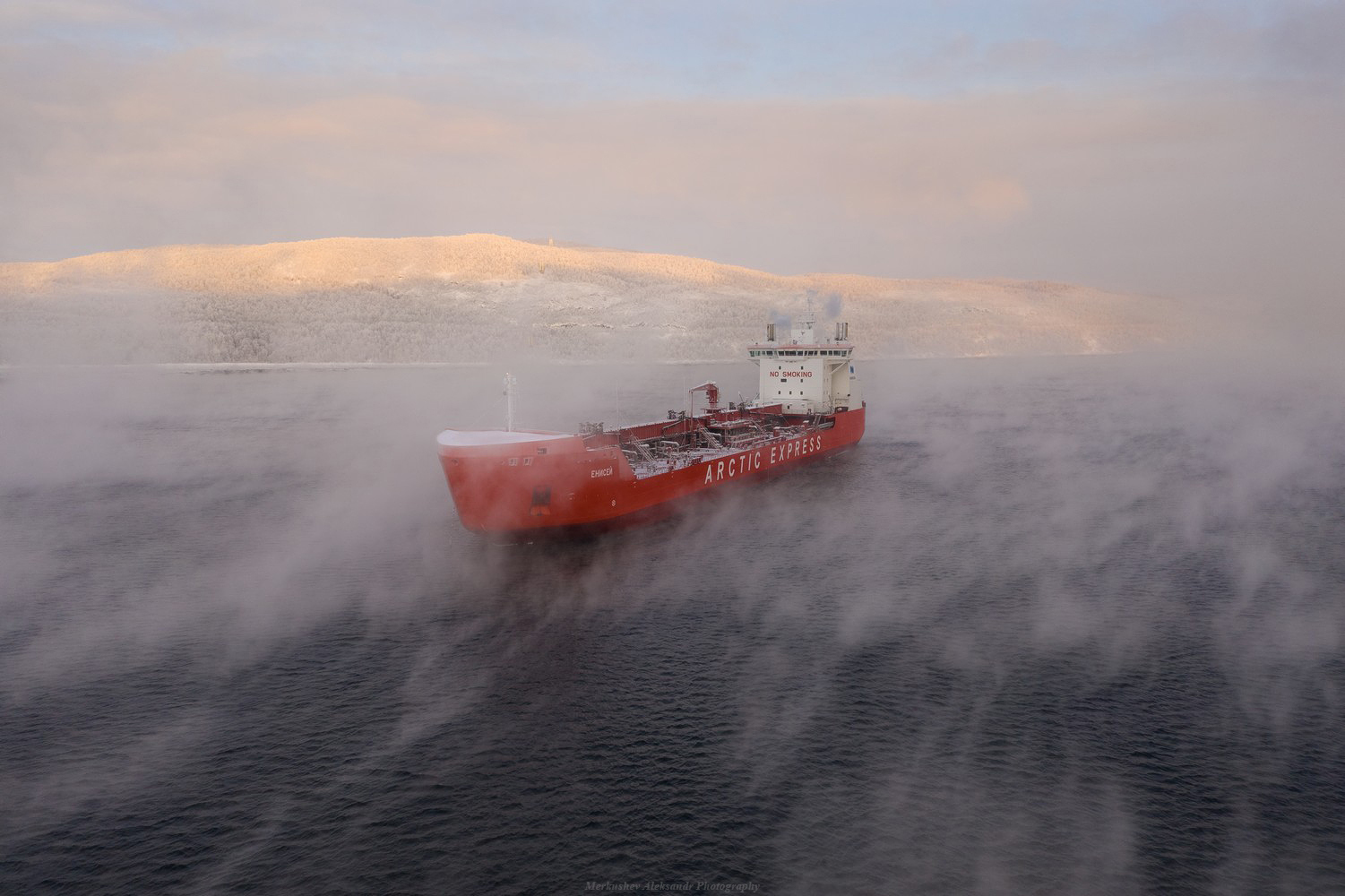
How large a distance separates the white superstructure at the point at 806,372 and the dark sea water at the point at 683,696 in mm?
23706

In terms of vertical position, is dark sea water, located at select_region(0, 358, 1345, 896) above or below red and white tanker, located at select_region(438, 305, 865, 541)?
below

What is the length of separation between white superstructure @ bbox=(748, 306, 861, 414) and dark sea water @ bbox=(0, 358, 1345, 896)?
23.7 meters

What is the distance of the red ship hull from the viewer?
133ft

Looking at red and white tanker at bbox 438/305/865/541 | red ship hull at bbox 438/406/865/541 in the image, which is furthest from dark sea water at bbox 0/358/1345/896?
red and white tanker at bbox 438/305/865/541

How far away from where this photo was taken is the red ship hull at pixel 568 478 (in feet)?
133

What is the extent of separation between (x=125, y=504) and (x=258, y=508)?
940 cm

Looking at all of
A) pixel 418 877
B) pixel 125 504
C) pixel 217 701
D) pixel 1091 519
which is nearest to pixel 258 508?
pixel 125 504

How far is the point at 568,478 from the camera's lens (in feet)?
139

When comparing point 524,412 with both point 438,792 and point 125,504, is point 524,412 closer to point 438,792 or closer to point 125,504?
point 125,504

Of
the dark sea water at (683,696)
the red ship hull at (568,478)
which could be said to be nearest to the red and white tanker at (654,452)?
the red ship hull at (568,478)

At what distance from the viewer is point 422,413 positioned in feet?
345

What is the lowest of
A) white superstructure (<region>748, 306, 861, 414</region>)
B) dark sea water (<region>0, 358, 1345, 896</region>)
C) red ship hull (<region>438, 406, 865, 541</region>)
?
dark sea water (<region>0, 358, 1345, 896</region>)

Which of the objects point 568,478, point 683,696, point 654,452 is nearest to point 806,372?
point 654,452

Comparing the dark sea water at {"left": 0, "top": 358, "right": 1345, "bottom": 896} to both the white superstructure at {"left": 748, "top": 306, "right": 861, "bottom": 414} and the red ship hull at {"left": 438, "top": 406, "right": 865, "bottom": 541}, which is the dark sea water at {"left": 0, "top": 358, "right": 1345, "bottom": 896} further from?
the white superstructure at {"left": 748, "top": 306, "right": 861, "bottom": 414}
